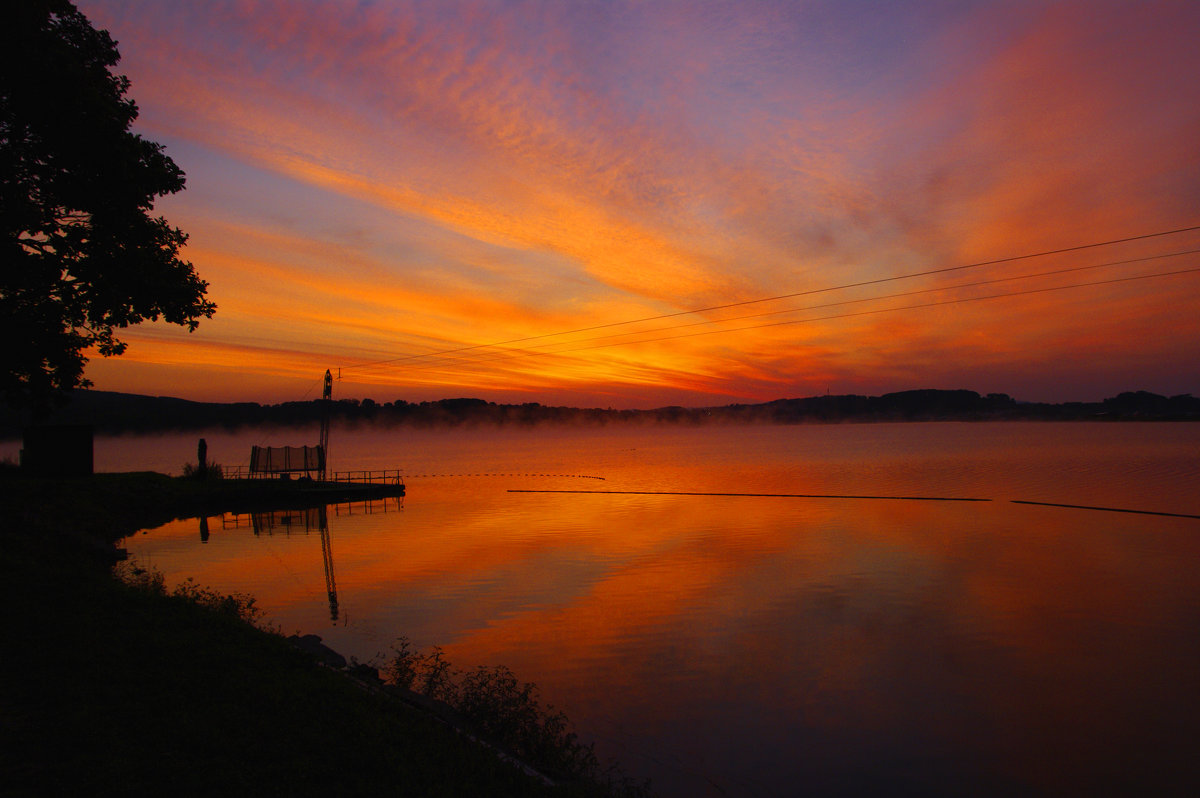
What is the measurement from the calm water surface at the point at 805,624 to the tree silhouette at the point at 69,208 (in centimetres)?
1160

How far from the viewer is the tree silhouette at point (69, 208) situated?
20.2 metres

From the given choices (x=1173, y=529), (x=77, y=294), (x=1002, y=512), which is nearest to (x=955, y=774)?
(x=77, y=294)

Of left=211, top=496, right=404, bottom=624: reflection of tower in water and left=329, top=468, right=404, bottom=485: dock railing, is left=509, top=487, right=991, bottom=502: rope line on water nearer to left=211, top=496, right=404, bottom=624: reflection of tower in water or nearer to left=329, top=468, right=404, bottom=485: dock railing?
left=329, top=468, right=404, bottom=485: dock railing

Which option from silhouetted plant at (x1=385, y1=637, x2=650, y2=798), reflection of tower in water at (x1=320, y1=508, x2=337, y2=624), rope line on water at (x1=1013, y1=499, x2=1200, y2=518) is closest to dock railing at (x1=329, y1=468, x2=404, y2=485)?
reflection of tower in water at (x1=320, y1=508, x2=337, y2=624)

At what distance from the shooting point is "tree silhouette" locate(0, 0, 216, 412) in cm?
2019

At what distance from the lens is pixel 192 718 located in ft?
30.9

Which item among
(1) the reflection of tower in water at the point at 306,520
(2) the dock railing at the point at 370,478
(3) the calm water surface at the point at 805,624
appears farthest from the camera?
(2) the dock railing at the point at 370,478

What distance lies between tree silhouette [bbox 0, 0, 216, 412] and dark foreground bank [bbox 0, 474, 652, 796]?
435 inches

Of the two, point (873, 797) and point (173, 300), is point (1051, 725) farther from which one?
point (173, 300)

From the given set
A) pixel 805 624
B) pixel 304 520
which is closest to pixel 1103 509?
pixel 805 624

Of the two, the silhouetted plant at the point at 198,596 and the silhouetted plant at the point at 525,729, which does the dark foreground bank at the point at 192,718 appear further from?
the silhouetted plant at the point at 198,596

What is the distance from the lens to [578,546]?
39938mm

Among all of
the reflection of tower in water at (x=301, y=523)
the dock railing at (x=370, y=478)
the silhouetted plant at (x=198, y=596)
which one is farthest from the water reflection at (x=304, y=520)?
the silhouetted plant at (x=198, y=596)

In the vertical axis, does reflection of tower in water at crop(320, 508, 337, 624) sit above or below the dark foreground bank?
below
